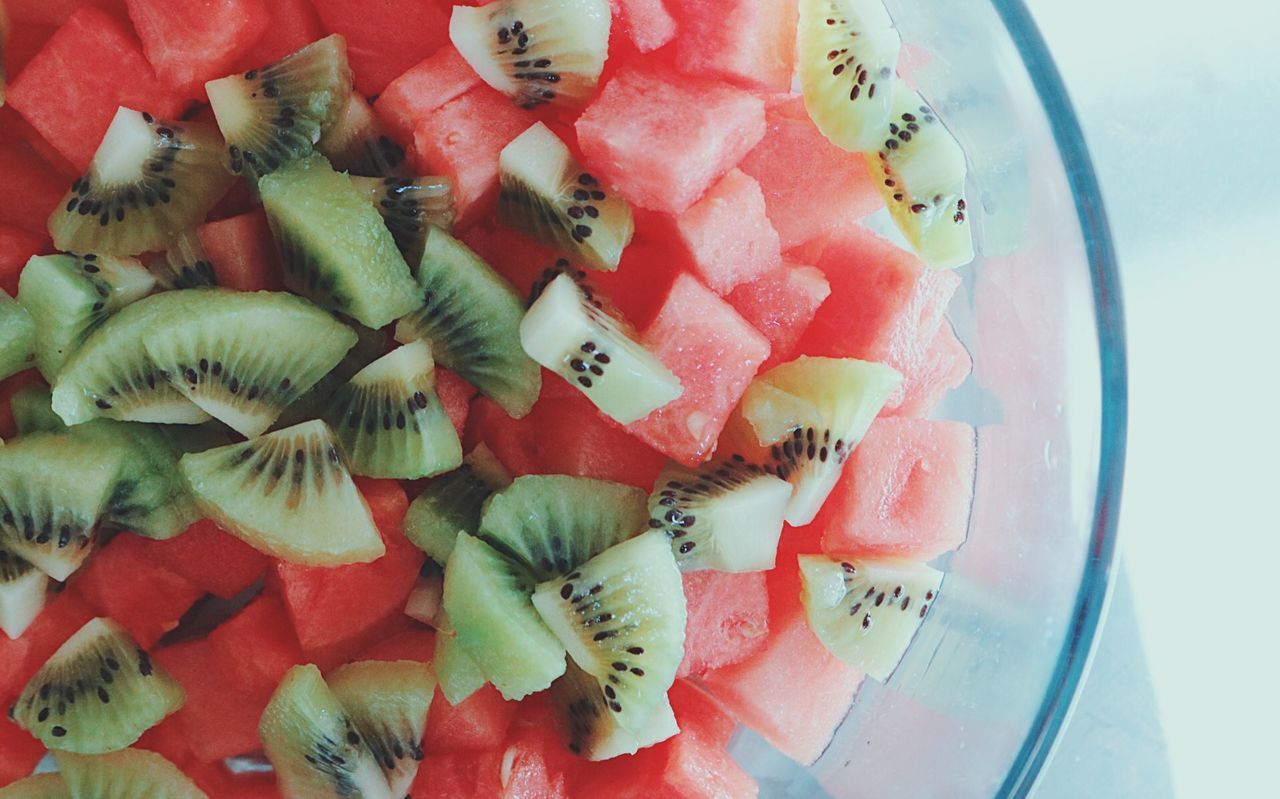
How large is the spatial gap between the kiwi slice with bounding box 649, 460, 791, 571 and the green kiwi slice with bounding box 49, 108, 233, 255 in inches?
33.3

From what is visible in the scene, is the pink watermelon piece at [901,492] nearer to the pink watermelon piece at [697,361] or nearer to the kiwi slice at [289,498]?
the pink watermelon piece at [697,361]

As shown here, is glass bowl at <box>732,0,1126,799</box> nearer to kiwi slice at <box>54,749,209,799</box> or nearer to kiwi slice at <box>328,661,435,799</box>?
kiwi slice at <box>328,661,435,799</box>

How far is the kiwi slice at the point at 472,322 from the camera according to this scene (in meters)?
1.59

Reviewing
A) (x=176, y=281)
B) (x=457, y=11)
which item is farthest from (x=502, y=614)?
(x=457, y=11)

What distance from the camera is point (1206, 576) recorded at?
2256 mm

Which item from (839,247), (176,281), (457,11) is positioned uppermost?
(457,11)

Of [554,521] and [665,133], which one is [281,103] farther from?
[554,521]

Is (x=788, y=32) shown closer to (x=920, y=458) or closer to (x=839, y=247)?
(x=839, y=247)

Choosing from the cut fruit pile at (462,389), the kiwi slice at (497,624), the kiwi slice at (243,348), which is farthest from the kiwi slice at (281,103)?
the kiwi slice at (497,624)

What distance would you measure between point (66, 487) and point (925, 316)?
4.34ft

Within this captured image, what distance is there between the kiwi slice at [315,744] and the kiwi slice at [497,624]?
0.80 ft

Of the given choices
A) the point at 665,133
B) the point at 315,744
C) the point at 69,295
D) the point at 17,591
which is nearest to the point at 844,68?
the point at 665,133

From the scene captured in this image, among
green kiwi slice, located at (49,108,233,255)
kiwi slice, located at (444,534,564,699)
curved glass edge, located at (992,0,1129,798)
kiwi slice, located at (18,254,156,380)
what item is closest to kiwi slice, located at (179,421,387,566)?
kiwi slice, located at (444,534,564,699)

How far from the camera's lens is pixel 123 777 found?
1.64 metres
